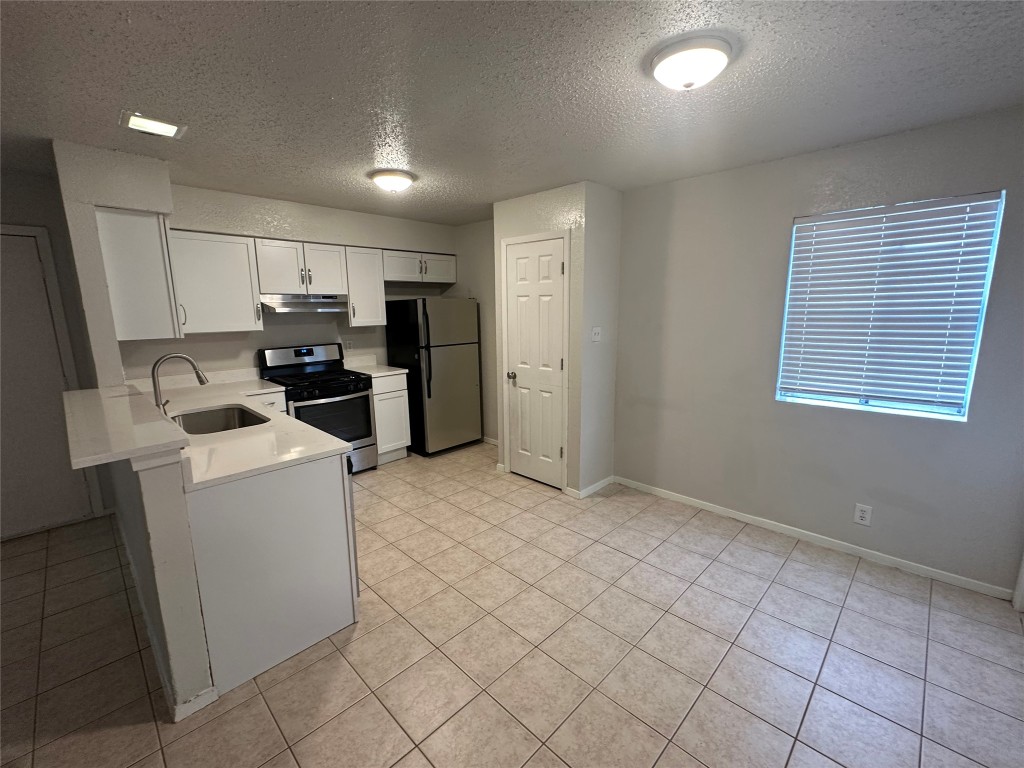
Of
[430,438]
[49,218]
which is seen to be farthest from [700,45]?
[49,218]

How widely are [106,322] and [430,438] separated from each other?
262 centimetres

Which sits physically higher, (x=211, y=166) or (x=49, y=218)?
(x=211, y=166)

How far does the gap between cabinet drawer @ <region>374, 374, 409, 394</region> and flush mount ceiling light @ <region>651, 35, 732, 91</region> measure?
3.28m

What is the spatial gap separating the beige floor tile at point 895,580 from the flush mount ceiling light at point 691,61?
2675 millimetres

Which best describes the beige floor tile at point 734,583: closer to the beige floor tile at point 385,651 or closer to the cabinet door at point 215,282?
the beige floor tile at point 385,651

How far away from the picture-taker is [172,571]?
158cm

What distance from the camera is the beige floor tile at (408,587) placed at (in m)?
2.27

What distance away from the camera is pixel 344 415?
3.81 m

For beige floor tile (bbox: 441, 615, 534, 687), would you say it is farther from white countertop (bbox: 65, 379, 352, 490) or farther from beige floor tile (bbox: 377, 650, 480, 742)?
white countertop (bbox: 65, 379, 352, 490)

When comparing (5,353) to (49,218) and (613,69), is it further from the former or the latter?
(613,69)

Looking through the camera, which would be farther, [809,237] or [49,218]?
[49,218]

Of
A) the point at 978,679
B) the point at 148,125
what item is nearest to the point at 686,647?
the point at 978,679

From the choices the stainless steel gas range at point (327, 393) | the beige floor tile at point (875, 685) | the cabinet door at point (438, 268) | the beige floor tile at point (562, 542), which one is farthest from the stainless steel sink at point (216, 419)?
Answer: the beige floor tile at point (875, 685)

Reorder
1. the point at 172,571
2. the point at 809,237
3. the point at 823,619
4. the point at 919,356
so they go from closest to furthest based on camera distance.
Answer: the point at 172,571
the point at 823,619
the point at 919,356
the point at 809,237
